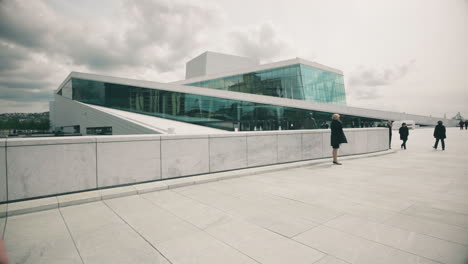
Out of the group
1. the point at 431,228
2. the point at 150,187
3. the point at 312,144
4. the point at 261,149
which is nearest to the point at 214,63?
the point at 312,144

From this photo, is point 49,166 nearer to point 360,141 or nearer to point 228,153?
point 228,153

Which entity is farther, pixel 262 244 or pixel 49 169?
pixel 49 169

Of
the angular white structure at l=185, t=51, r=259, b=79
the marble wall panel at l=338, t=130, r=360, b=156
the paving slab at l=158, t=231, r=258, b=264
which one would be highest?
the angular white structure at l=185, t=51, r=259, b=79

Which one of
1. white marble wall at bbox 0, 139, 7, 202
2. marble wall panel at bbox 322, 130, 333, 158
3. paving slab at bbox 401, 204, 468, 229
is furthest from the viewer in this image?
marble wall panel at bbox 322, 130, 333, 158

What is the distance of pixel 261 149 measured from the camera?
8.58 meters

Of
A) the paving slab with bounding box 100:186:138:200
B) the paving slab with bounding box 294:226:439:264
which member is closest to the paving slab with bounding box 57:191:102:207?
the paving slab with bounding box 100:186:138:200

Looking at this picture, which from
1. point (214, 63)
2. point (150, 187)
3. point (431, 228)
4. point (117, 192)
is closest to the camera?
point (431, 228)

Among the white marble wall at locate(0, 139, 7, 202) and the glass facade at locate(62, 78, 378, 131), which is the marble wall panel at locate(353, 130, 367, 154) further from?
the glass facade at locate(62, 78, 378, 131)

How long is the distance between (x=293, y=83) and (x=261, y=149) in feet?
107

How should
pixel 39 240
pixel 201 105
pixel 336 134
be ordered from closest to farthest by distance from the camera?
1. pixel 39 240
2. pixel 336 134
3. pixel 201 105

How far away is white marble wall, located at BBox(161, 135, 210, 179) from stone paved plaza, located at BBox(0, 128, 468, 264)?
1.02 meters

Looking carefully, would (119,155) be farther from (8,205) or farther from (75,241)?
(75,241)

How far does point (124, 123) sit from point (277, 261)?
20579 millimetres

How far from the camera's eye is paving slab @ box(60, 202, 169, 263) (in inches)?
113
